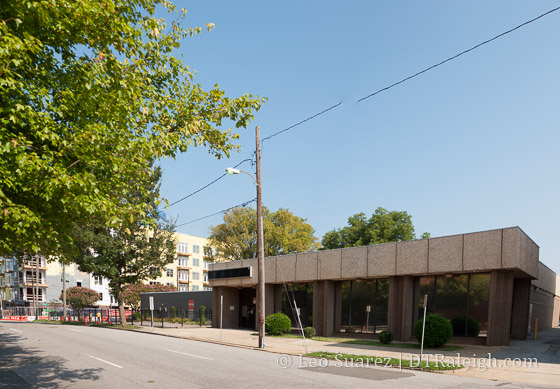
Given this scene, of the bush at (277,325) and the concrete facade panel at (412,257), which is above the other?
the concrete facade panel at (412,257)

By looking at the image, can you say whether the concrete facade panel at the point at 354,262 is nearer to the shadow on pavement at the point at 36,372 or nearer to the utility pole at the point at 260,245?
the utility pole at the point at 260,245

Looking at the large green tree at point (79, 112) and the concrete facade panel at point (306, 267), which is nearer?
the large green tree at point (79, 112)

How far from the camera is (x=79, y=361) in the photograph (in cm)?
1435

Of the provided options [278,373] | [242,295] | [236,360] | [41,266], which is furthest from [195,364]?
[41,266]

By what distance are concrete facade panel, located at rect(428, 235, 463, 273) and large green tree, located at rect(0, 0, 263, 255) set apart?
1495 centimetres

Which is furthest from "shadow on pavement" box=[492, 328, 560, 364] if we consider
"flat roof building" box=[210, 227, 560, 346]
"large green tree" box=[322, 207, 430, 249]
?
"large green tree" box=[322, 207, 430, 249]

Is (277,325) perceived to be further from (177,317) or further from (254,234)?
(254,234)

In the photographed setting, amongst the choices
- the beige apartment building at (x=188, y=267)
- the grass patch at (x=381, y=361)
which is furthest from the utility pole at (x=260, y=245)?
the beige apartment building at (x=188, y=267)

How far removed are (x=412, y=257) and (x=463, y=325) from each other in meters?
4.06

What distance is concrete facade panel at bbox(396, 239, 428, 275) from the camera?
2180 cm

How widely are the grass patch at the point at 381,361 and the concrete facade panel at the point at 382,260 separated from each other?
7.63 metres

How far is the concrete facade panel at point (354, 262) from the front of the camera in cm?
2473

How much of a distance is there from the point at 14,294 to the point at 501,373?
8779cm

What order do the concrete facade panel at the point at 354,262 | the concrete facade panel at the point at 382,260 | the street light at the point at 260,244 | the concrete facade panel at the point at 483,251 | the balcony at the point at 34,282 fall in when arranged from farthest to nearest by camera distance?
1. the balcony at the point at 34,282
2. the concrete facade panel at the point at 354,262
3. the concrete facade panel at the point at 382,260
4. the street light at the point at 260,244
5. the concrete facade panel at the point at 483,251
